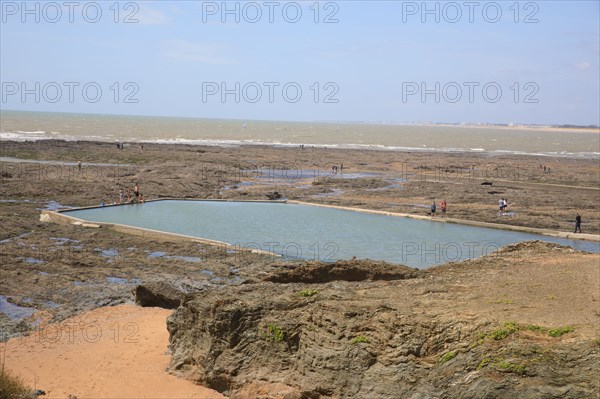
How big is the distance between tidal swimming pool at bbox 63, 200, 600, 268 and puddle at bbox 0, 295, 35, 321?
9.34 metres

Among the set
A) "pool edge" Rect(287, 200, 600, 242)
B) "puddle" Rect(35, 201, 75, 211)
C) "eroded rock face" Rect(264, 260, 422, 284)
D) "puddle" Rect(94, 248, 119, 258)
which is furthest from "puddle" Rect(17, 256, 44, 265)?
"pool edge" Rect(287, 200, 600, 242)

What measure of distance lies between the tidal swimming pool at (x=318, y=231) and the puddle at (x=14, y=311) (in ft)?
30.6

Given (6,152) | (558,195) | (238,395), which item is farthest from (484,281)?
(6,152)

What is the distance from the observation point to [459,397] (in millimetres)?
8789

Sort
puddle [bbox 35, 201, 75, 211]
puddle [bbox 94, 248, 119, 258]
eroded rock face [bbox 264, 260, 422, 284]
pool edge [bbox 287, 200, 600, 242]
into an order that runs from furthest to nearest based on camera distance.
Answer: puddle [bbox 35, 201, 75, 211], pool edge [bbox 287, 200, 600, 242], puddle [bbox 94, 248, 119, 258], eroded rock face [bbox 264, 260, 422, 284]

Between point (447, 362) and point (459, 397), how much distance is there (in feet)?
2.16

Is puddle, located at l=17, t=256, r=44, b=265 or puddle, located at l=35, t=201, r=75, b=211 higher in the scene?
puddle, located at l=35, t=201, r=75, b=211

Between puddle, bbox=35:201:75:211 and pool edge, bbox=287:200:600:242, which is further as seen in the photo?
puddle, bbox=35:201:75:211

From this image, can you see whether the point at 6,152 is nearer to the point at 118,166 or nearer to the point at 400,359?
the point at 118,166

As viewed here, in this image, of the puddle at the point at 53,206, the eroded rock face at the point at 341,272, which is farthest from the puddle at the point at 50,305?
the puddle at the point at 53,206

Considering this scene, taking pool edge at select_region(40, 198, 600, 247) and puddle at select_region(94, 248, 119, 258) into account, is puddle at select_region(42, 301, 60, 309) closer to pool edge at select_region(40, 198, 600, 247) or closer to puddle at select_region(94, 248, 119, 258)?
puddle at select_region(94, 248, 119, 258)

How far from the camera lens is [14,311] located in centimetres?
1720

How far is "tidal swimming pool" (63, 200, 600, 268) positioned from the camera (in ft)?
80.7

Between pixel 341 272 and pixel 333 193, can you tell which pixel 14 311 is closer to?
pixel 341 272
